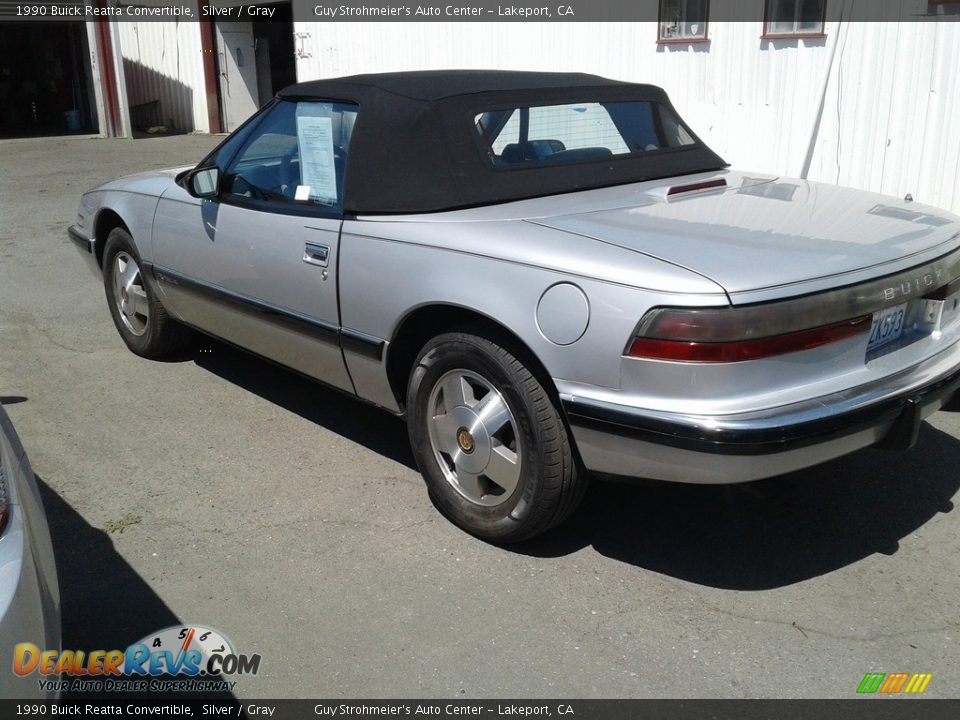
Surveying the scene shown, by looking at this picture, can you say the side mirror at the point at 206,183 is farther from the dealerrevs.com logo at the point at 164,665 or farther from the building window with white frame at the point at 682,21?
the building window with white frame at the point at 682,21

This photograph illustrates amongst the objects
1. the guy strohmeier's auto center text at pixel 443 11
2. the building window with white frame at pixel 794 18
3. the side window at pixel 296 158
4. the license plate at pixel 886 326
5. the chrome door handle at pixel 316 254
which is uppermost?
the guy strohmeier's auto center text at pixel 443 11

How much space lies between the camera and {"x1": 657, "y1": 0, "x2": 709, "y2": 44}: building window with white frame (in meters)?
8.93

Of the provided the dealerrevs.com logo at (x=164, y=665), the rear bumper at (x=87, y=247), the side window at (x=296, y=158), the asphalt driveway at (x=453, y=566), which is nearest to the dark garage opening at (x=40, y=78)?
the rear bumper at (x=87, y=247)

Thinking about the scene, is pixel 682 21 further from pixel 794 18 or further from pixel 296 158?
pixel 296 158

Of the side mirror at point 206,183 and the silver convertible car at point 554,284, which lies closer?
the silver convertible car at point 554,284

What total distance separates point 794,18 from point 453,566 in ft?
21.7

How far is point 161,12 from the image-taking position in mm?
19156

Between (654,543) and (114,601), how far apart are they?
6.27 feet

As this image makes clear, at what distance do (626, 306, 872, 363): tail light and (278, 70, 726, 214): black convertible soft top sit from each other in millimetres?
1064

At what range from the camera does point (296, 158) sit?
422cm

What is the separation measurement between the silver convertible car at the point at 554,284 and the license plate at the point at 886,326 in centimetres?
1

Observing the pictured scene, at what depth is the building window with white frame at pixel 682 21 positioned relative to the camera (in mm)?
8930

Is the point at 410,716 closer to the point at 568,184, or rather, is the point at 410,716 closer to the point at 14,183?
the point at 568,184

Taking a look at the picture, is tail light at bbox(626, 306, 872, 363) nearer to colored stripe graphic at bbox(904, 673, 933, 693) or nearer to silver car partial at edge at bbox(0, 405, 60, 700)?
colored stripe graphic at bbox(904, 673, 933, 693)
